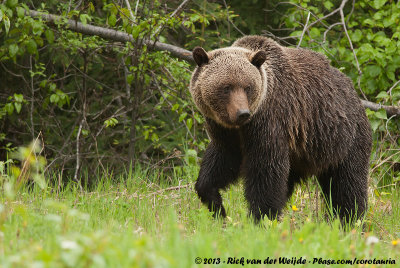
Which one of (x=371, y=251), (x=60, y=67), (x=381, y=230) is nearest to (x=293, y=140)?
(x=381, y=230)

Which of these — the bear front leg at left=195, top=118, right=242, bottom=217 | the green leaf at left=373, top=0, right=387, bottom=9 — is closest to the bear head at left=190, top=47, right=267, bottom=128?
the bear front leg at left=195, top=118, right=242, bottom=217

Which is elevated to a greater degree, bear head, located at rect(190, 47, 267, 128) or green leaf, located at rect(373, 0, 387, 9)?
green leaf, located at rect(373, 0, 387, 9)

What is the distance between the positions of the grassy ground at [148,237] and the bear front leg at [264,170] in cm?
46

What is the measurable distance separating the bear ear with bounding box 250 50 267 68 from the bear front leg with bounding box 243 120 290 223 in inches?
21.8

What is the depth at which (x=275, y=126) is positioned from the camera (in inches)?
200

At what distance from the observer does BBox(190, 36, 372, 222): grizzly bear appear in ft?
16.5

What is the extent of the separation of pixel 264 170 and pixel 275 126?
41 cm

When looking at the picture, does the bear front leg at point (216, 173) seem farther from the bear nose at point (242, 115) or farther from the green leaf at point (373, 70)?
the green leaf at point (373, 70)

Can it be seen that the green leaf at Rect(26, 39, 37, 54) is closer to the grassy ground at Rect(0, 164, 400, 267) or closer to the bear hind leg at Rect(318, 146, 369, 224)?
the grassy ground at Rect(0, 164, 400, 267)

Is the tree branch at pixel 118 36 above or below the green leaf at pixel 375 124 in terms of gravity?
above

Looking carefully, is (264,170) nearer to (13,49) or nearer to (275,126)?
(275,126)

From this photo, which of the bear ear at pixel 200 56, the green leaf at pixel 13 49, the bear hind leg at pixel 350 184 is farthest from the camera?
the green leaf at pixel 13 49

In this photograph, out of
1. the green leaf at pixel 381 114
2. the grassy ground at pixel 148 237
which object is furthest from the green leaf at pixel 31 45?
the green leaf at pixel 381 114

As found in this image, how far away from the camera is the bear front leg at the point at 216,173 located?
5.46 meters
